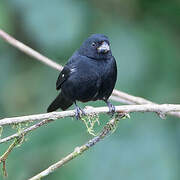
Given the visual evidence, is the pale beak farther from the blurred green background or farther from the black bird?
the blurred green background

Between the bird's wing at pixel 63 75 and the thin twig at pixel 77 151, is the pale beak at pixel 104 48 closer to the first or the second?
the bird's wing at pixel 63 75

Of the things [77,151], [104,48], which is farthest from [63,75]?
[77,151]

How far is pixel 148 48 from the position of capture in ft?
14.2

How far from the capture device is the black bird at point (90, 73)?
3.93 meters

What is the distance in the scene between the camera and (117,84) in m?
4.32

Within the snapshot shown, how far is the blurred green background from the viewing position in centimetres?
390

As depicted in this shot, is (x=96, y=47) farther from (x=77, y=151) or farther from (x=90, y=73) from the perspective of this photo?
(x=77, y=151)

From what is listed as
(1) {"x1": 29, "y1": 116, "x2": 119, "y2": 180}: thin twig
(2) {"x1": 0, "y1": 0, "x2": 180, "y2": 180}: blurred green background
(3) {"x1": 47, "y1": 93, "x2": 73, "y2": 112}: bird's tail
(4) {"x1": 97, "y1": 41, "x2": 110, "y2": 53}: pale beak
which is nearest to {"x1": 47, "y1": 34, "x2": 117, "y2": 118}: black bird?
(4) {"x1": 97, "y1": 41, "x2": 110, "y2": 53}: pale beak

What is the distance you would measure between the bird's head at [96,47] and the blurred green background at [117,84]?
25cm

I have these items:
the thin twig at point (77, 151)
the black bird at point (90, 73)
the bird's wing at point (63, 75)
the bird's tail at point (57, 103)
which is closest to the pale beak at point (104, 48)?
the black bird at point (90, 73)

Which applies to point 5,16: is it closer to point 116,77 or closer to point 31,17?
point 31,17

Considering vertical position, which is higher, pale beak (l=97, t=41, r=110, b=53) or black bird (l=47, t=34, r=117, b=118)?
pale beak (l=97, t=41, r=110, b=53)

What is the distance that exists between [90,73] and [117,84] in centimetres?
45

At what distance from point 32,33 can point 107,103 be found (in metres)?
0.96
